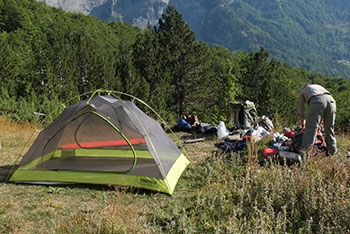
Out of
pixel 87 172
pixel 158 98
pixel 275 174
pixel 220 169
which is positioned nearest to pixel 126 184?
pixel 87 172

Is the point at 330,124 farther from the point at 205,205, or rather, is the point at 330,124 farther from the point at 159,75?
the point at 159,75

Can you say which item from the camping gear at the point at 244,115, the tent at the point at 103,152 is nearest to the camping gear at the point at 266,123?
the camping gear at the point at 244,115

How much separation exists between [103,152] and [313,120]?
13.0ft

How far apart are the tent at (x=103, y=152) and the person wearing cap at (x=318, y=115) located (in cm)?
235

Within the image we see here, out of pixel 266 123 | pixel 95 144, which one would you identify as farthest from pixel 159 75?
pixel 95 144

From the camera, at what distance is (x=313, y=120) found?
567 centimetres

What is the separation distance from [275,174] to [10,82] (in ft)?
96.8

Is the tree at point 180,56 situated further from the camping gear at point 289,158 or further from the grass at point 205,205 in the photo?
the grass at point 205,205

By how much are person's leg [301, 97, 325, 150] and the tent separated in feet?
7.47

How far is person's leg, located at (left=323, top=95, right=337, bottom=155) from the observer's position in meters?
5.71

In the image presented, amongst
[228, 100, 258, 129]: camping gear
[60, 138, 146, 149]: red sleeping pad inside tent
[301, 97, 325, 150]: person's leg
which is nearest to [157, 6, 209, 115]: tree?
[228, 100, 258, 129]: camping gear

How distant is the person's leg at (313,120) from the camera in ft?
18.4

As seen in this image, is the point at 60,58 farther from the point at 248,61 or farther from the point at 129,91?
the point at 248,61

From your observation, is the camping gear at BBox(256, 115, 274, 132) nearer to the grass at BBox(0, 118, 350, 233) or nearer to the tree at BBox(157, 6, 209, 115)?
the grass at BBox(0, 118, 350, 233)
